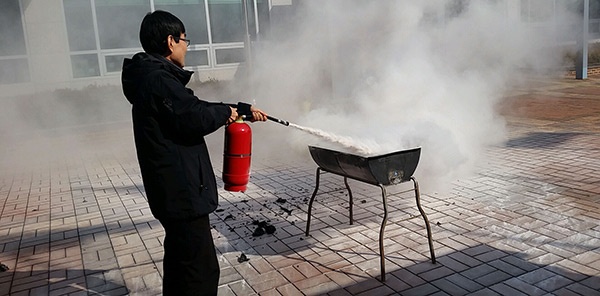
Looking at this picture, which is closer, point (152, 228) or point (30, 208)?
point (152, 228)

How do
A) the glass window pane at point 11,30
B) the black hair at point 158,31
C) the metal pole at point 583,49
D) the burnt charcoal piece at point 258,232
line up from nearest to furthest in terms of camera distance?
the black hair at point 158,31
the burnt charcoal piece at point 258,232
the glass window pane at point 11,30
the metal pole at point 583,49

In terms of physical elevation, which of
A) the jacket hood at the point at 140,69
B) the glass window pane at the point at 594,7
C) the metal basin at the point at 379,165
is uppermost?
the glass window pane at the point at 594,7

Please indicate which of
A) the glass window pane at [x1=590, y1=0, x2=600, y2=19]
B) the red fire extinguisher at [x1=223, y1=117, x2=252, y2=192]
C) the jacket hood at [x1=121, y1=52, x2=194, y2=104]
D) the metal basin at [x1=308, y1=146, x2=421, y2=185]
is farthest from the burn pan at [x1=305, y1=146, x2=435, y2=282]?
the glass window pane at [x1=590, y1=0, x2=600, y2=19]

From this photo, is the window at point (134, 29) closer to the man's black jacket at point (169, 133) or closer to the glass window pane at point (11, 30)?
the glass window pane at point (11, 30)

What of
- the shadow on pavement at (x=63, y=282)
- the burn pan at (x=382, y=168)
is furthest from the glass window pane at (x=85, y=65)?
the burn pan at (x=382, y=168)

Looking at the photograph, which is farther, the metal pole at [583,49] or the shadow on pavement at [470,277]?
the metal pole at [583,49]

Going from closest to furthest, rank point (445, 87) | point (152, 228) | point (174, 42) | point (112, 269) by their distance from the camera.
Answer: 1. point (174, 42)
2. point (112, 269)
3. point (152, 228)
4. point (445, 87)

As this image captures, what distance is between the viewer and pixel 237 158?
2930 millimetres

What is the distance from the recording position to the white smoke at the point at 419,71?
5.29 metres

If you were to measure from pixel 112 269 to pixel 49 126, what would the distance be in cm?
745

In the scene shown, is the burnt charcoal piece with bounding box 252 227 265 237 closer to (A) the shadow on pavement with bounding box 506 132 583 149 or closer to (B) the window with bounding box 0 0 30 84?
(A) the shadow on pavement with bounding box 506 132 583 149

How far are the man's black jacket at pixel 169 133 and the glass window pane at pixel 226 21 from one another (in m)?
10.5

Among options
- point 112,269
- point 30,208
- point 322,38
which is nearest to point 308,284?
point 112,269

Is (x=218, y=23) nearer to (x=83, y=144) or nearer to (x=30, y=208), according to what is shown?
(x=83, y=144)
